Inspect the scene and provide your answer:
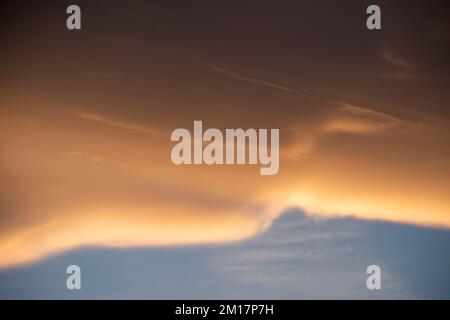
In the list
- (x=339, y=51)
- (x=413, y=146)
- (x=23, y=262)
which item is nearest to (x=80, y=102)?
(x=23, y=262)

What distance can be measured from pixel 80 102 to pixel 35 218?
815 millimetres

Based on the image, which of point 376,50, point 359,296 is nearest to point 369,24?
point 376,50

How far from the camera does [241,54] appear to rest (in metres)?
4.57

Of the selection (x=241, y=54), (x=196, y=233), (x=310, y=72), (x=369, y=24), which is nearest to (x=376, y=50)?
(x=369, y=24)

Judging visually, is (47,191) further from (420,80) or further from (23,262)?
(420,80)

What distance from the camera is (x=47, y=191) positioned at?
4496 millimetres

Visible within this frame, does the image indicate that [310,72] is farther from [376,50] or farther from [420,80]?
[420,80]

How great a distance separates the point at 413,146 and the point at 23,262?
2.68 meters

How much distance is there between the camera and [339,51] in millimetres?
4566

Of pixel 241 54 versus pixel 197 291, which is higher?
pixel 241 54

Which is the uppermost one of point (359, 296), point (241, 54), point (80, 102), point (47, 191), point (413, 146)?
point (241, 54)

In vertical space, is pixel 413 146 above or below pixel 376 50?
below

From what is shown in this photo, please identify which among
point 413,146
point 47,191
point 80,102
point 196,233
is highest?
point 80,102

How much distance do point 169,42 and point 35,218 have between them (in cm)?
145
